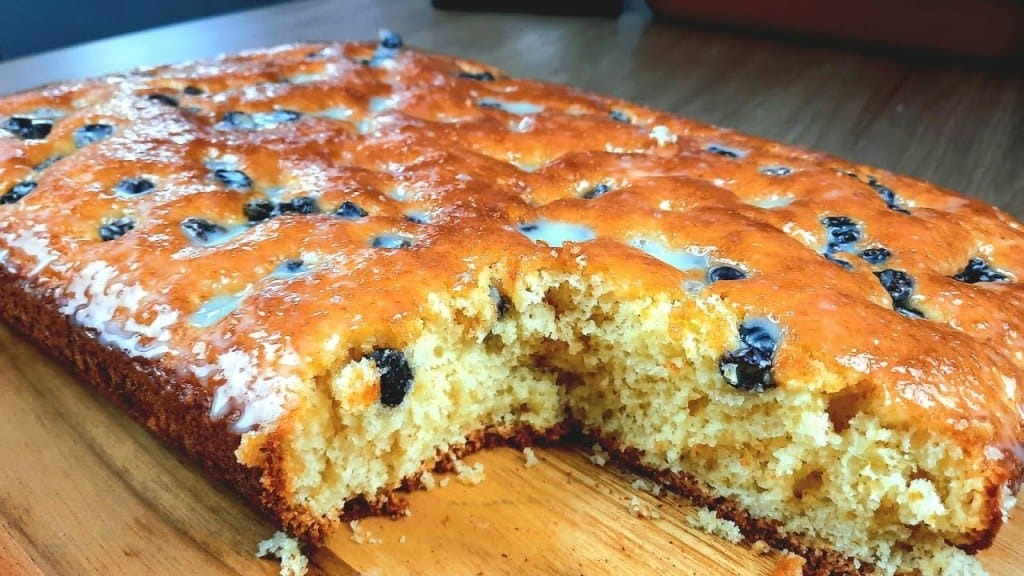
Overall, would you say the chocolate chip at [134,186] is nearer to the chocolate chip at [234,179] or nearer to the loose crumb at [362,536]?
the chocolate chip at [234,179]

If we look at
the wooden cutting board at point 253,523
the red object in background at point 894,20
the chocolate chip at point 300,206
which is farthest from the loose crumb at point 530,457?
the red object in background at point 894,20

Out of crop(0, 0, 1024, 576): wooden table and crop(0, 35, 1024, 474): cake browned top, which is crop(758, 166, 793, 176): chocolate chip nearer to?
crop(0, 35, 1024, 474): cake browned top

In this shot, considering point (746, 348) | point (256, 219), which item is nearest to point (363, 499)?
point (256, 219)

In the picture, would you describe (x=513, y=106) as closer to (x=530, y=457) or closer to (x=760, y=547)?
(x=530, y=457)

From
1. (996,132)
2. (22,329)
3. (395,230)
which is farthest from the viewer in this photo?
(996,132)

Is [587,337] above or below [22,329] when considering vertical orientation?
above

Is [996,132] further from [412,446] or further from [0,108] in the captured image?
[0,108]

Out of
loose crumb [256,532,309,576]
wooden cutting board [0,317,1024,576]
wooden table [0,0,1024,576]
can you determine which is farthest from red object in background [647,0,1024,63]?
loose crumb [256,532,309,576]
